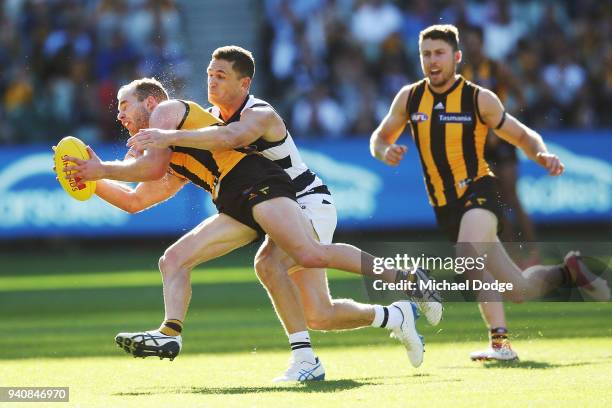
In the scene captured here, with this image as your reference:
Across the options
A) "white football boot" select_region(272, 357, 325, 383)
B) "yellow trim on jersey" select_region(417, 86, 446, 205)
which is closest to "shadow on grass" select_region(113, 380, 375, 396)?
"white football boot" select_region(272, 357, 325, 383)

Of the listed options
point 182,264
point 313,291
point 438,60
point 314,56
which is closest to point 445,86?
point 438,60

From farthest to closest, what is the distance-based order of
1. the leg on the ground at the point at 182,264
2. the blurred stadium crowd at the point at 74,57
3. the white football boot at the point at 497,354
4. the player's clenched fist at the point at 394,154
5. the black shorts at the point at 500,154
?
the blurred stadium crowd at the point at 74,57, the black shorts at the point at 500,154, the player's clenched fist at the point at 394,154, the white football boot at the point at 497,354, the leg on the ground at the point at 182,264

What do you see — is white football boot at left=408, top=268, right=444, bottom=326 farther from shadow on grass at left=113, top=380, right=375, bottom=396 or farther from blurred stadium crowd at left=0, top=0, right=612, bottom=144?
blurred stadium crowd at left=0, top=0, right=612, bottom=144

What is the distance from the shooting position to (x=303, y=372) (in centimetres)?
798

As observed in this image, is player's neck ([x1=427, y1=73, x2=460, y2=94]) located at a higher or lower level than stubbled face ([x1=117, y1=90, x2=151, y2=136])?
higher

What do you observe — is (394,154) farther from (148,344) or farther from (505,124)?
(148,344)

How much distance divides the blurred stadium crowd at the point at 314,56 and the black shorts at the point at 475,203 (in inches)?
421

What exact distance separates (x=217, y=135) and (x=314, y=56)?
1411 cm

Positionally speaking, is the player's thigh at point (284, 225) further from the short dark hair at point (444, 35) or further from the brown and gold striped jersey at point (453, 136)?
the short dark hair at point (444, 35)

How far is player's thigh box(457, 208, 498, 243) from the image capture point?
29.9ft

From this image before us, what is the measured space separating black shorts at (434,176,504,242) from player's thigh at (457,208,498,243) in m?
0.04

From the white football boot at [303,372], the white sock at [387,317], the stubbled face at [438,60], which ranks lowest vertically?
the white football boot at [303,372]

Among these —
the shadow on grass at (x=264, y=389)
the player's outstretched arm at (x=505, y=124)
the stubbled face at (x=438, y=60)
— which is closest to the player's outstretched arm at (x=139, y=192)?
the shadow on grass at (x=264, y=389)

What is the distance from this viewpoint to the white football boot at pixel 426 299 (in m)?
8.37
